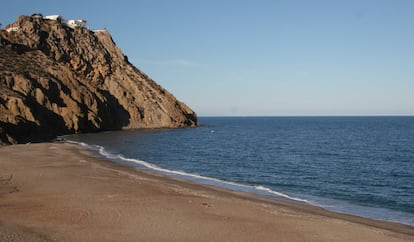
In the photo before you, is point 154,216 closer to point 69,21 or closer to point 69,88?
point 69,88

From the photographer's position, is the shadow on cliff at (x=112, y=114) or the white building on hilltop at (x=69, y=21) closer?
the shadow on cliff at (x=112, y=114)

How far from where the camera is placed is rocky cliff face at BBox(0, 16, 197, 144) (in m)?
70.2

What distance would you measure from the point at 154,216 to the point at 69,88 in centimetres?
8179

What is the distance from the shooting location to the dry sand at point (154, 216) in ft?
52.3

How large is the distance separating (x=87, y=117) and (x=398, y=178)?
234 ft

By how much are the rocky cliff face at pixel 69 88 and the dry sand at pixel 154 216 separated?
35.5m

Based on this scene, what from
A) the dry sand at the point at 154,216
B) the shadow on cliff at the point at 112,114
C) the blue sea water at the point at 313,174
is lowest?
the blue sea water at the point at 313,174

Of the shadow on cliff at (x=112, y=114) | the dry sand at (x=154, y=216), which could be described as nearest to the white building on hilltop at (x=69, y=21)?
the shadow on cliff at (x=112, y=114)

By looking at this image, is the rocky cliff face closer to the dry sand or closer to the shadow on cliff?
the shadow on cliff

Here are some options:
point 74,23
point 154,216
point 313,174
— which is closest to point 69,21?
point 74,23

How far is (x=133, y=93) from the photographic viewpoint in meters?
118

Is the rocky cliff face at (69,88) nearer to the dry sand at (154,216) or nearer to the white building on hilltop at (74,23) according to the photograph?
the white building on hilltop at (74,23)

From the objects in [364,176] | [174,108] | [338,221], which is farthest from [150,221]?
[174,108]

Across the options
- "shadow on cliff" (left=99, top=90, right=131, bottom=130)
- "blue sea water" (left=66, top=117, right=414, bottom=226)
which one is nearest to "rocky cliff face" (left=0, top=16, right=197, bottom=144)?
"shadow on cliff" (left=99, top=90, right=131, bottom=130)
